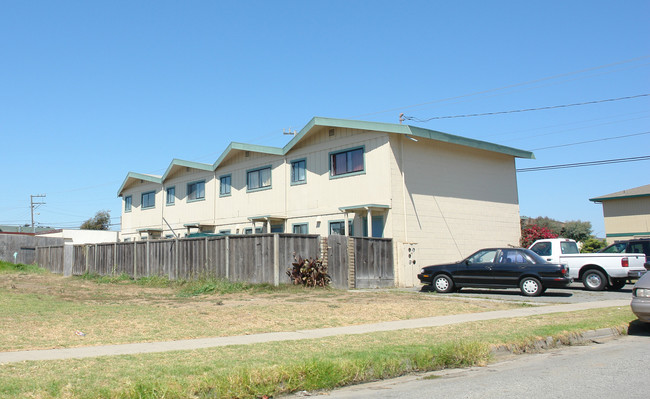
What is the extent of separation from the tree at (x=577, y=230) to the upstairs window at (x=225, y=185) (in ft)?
123

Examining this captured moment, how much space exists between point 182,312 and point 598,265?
14809 millimetres

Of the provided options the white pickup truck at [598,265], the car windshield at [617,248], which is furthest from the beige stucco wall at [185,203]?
the car windshield at [617,248]

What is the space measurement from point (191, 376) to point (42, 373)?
5.90ft

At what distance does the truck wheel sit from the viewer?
66.1 feet

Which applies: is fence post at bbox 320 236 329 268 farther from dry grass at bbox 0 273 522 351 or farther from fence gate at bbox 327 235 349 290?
dry grass at bbox 0 273 522 351

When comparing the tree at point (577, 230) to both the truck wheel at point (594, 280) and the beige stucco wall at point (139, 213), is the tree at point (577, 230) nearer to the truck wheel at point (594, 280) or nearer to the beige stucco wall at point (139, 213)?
the truck wheel at point (594, 280)

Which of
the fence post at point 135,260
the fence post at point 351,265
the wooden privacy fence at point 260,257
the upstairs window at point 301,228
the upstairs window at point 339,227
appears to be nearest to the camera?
the wooden privacy fence at point 260,257

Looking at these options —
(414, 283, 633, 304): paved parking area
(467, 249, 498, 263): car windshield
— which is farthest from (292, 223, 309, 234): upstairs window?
(467, 249, 498, 263): car windshield

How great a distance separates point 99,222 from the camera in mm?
79625

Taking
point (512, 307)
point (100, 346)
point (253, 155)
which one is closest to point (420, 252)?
point (512, 307)

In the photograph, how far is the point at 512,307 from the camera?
1512 centimetres

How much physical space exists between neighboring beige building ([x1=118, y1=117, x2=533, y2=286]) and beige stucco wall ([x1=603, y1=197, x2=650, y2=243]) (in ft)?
54.6

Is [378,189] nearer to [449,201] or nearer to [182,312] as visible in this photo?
[449,201]

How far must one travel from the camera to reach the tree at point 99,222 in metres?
78.6
